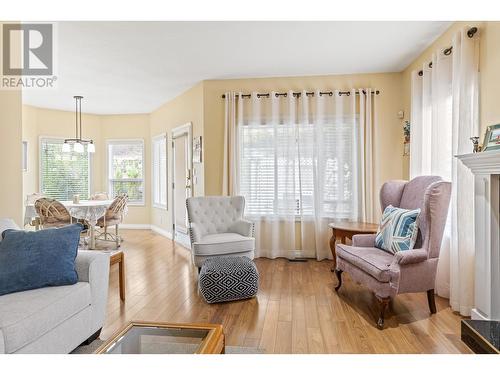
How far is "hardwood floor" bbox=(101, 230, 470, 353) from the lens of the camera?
7.55 ft

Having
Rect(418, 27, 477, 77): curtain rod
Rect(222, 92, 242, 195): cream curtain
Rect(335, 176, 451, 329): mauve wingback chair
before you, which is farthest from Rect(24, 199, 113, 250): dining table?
Rect(418, 27, 477, 77): curtain rod

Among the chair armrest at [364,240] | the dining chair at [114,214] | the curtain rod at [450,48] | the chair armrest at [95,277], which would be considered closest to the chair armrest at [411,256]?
the chair armrest at [364,240]

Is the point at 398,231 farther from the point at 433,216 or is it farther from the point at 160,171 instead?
the point at 160,171

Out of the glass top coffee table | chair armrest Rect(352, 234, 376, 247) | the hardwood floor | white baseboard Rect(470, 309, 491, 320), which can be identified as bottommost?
the hardwood floor

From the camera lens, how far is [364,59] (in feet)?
13.5

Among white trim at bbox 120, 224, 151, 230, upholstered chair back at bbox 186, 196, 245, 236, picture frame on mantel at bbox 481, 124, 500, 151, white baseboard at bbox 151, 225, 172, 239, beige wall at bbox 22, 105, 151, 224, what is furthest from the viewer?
white trim at bbox 120, 224, 151, 230

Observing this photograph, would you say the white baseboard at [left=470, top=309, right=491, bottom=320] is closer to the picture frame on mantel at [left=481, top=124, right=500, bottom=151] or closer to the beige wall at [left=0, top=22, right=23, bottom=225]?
the picture frame on mantel at [left=481, top=124, right=500, bottom=151]

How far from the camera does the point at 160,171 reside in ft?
23.0

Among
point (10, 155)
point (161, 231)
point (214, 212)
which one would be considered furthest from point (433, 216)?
point (161, 231)

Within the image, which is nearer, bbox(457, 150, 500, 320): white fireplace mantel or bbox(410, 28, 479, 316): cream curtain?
bbox(457, 150, 500, 320): white fireplace mantel

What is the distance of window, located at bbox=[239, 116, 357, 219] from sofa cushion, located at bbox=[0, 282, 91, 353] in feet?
9.78

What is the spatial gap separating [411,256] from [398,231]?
1.29ft
